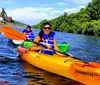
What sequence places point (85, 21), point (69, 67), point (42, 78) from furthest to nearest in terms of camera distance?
point (85, 21) < point (42, 78) < point (69, 67)

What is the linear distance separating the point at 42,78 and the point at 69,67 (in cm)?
137

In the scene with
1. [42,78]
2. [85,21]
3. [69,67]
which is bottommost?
[42,78]

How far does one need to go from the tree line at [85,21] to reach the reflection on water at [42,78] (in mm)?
73763

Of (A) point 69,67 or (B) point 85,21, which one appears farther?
(B) point 85,21

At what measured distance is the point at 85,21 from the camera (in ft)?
349

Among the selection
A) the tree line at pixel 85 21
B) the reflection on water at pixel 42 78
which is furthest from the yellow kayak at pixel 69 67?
the tree line at pixel 85 21

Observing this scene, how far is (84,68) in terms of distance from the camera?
12109 mm

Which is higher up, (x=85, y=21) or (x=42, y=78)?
(x=85, y=21)

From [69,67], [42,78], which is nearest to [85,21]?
[42,78]

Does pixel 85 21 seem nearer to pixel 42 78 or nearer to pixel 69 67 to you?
pixel 42 78

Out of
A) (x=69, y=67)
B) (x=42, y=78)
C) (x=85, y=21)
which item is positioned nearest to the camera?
(x=69, y=67)

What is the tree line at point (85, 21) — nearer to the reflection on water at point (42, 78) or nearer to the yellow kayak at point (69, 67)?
the yellow kayak at point (69, 67)

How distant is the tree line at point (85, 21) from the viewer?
92500mm

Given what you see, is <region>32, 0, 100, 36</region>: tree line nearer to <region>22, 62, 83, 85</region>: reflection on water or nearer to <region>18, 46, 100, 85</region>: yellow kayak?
<region>18, 46, 100, 85</region>: yellow kayak
